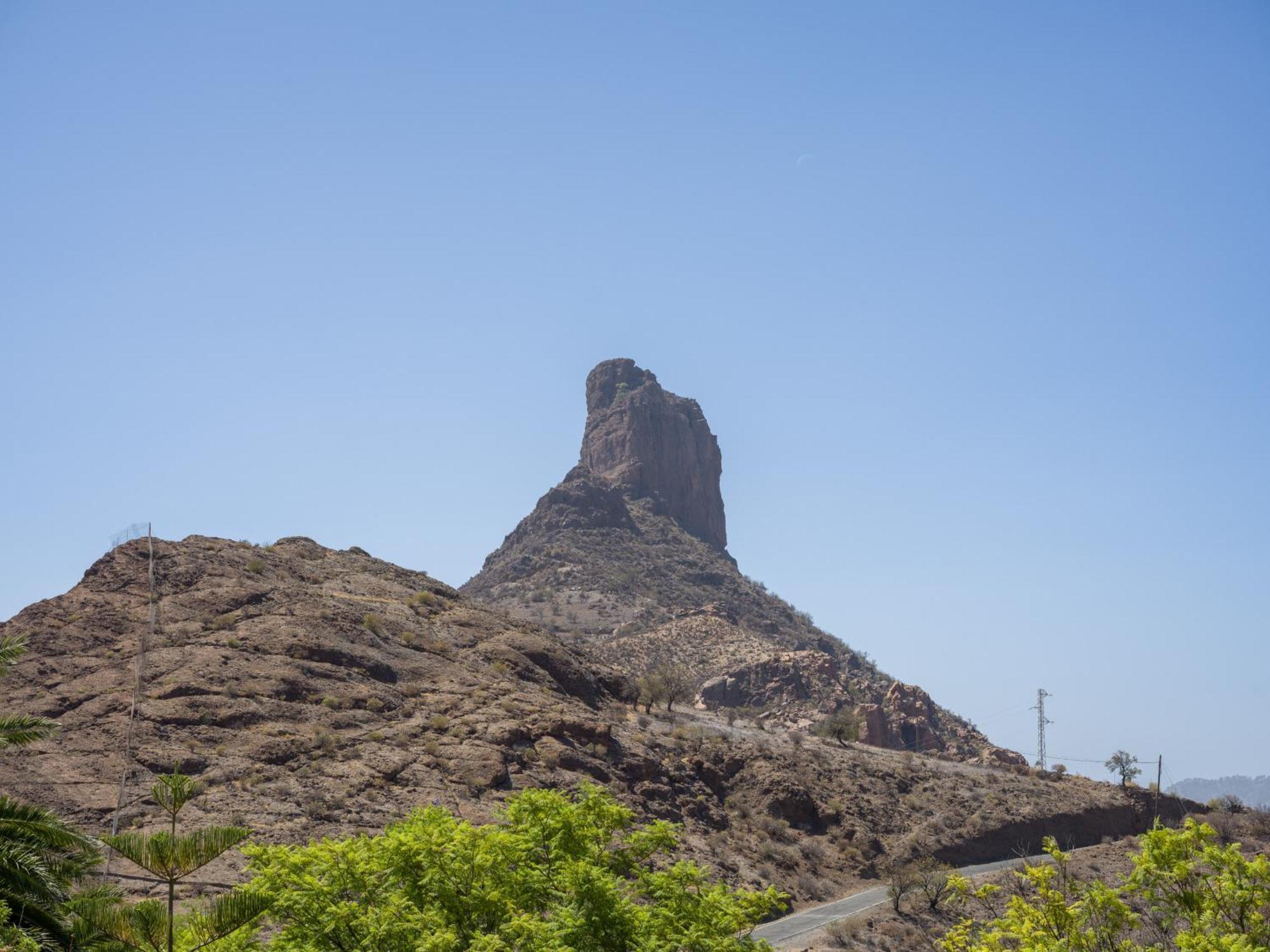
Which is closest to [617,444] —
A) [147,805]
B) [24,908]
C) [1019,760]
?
[1019,760]

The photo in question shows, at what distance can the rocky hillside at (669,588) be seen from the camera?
83.0 metres

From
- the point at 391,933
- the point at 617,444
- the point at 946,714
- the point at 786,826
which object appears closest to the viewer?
the point at 391,933

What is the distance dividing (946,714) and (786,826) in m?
53.3

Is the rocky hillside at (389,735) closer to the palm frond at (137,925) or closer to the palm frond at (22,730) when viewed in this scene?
the palm frond at (22,730)

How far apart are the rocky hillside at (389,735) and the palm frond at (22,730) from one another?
1251cm

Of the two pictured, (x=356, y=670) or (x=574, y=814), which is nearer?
(x=574, y=814)

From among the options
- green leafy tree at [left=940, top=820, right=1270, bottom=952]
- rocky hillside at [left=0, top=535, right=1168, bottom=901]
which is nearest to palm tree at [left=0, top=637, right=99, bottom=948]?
rocky hillside at [left=0, top=535, right=1168, bottom=901]

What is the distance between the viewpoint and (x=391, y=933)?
13.2m

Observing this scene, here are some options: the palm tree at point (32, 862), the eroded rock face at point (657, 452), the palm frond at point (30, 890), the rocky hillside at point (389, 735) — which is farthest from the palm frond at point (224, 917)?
the eroded rock face at point (657, 452)

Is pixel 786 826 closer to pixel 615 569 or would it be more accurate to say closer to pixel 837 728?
pixel 837 728

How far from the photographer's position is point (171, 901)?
10.5 metres

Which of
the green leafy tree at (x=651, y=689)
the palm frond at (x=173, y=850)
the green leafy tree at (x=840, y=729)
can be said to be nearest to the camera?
the palm frond at (x=173, y=850)

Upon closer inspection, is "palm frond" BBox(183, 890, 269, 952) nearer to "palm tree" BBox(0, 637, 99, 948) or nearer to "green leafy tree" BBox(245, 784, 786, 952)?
"green leafy tree" BBox(245, 784, 786, 952)

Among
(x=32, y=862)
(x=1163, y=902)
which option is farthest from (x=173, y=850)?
(x=1163, y=902)
